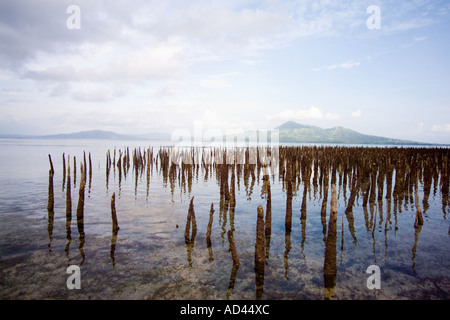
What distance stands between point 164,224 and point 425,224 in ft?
26.6

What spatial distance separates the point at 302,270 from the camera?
507 centimetres

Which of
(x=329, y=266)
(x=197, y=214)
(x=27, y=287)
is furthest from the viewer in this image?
(x=197, y=214)

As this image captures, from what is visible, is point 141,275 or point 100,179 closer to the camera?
point 141,275

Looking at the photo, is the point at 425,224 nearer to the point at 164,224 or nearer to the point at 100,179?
the point at 164,224

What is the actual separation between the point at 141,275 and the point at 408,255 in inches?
230

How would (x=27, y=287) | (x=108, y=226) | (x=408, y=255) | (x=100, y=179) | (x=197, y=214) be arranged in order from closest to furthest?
1. (x=27, y=287)
2. (x=408, y=255)
3. (x=108, y=226)
4. (x=197, y=214)
5. (x=100, y=179)

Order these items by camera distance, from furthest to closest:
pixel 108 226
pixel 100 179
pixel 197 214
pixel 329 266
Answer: pixel 100 179
pixel 197 214
pixel 108 226
pixel 329 266
